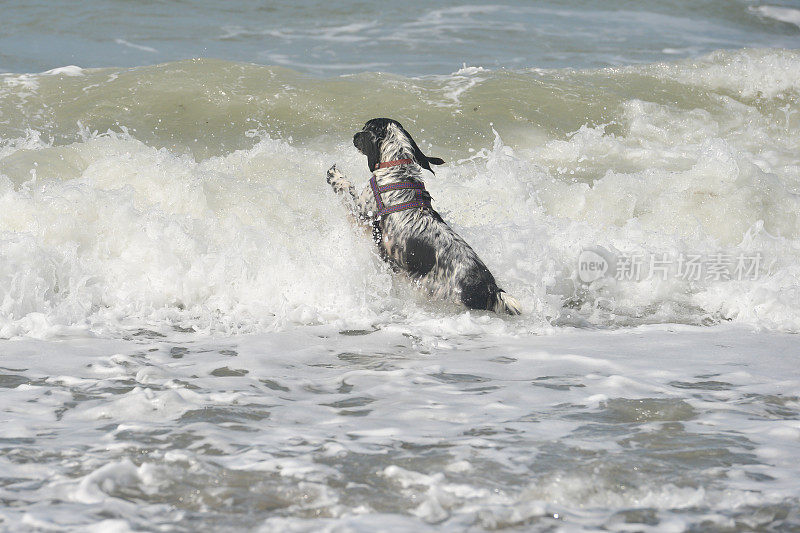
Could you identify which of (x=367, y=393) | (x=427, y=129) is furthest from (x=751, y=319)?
(x=427, y=129)

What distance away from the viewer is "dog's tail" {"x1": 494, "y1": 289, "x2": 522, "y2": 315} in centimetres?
635

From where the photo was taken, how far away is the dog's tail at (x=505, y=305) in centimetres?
635

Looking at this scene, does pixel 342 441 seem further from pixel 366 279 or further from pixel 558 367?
pixel 366 279

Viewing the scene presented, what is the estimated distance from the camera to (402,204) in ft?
22.2

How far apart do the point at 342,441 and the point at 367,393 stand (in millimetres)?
808

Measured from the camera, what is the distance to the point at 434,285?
649 centimetres

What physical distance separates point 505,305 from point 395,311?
81 centimetres

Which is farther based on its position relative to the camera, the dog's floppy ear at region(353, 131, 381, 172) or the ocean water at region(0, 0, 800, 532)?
the dog's floppy ear at region(353, 131, 381, 172)

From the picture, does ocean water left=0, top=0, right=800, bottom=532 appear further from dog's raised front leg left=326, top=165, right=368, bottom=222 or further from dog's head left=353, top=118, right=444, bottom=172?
dog's head left=353, top=118, right=444, bottom=172

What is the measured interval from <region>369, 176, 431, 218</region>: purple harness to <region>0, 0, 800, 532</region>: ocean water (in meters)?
0.40

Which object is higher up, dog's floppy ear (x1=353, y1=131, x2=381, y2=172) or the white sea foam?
the white sea foam

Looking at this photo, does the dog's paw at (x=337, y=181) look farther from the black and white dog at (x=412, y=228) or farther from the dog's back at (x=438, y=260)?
the dog's back at (x=438, y=260)

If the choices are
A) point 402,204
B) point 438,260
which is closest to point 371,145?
point 402,204

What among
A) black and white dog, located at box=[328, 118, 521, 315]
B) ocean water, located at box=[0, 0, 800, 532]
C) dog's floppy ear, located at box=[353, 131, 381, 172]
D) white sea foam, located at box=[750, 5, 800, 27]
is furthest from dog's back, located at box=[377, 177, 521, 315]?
white sea foam, located at box=[750, 5, 800, 27]
